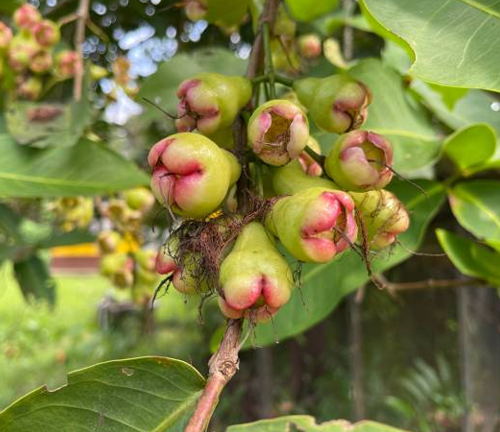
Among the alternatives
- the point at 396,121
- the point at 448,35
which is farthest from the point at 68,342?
the point at 448,35

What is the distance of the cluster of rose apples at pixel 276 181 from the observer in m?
0.47

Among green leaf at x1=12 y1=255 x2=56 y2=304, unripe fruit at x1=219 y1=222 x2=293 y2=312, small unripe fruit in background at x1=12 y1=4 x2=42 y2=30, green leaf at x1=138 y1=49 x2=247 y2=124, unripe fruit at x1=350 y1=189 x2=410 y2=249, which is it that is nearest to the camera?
unripe fruit at x1=219 y1=222 x2=293 y2=312

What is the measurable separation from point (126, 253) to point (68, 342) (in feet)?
13.3

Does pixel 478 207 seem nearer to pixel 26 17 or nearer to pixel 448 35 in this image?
pixel 448 35

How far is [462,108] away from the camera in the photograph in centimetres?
104

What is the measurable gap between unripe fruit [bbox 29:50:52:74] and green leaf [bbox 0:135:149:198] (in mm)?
443

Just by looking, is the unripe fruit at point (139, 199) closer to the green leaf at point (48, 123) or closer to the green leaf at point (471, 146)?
the green leaf at point (48, 123)

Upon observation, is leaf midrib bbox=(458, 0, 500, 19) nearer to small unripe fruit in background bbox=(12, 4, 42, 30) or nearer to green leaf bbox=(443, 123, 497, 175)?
green leaf bbox=(443, 123, 497, 175)

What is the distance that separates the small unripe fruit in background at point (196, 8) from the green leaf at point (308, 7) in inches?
8.7

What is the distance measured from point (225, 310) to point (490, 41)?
0.33 m

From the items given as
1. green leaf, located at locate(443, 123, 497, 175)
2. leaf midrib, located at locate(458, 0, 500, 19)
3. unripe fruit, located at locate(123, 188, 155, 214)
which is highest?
leaf midrib, located at locate(458, 0, 500, 19)

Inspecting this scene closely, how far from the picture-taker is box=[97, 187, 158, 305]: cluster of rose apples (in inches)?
49.7

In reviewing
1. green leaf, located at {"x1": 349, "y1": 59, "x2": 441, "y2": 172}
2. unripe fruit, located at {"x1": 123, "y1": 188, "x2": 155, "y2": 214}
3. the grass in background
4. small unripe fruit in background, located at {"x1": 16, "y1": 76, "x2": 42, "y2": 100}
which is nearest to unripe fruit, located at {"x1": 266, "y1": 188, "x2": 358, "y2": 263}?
green leaf, located at {"x1": 349, "y1": 59, "x2": 441, "y2": 172}

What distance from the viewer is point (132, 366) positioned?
53cm
